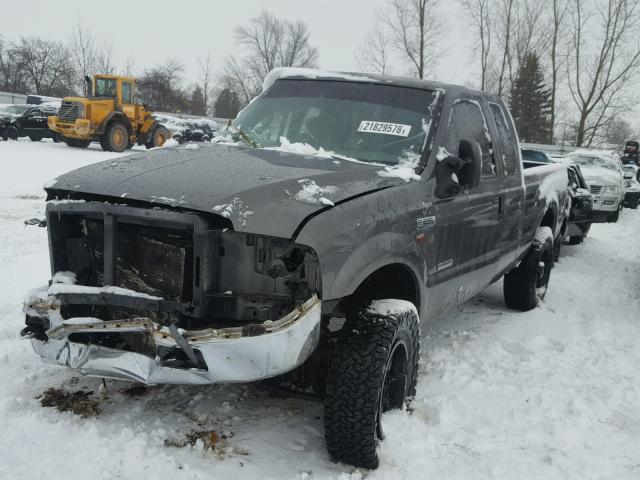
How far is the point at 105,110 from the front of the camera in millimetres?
21203

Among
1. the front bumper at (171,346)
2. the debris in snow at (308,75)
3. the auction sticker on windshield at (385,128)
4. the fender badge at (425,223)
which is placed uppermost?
the debris in snow at (308,75)

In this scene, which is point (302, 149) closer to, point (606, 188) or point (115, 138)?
point (606, 188)

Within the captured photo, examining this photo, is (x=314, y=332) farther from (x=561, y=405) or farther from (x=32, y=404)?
(x=561, y=405)

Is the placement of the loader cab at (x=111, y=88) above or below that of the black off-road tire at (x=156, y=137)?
above

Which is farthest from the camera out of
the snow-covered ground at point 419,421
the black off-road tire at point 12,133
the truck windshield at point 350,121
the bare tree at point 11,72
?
the bare tree at point 11,72

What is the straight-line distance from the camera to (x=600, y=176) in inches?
512

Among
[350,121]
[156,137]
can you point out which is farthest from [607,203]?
[156,137]

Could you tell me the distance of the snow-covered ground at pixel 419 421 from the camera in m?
2.86

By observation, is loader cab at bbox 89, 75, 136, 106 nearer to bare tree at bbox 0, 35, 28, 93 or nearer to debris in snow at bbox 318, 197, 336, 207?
debris in snow at bbox 318, 197, 336, 207

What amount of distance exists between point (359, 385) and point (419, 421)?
767mm

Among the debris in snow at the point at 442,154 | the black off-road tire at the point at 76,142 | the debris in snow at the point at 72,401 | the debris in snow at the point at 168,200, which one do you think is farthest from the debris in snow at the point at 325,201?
the black off-road tire at the point at 76,142

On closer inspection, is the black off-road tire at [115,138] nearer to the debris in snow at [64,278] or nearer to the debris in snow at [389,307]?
the debris in snow at [64,278]

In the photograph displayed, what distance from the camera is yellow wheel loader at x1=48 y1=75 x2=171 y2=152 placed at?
2075 cm

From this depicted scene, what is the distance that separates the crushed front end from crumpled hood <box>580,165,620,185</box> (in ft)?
39.2
